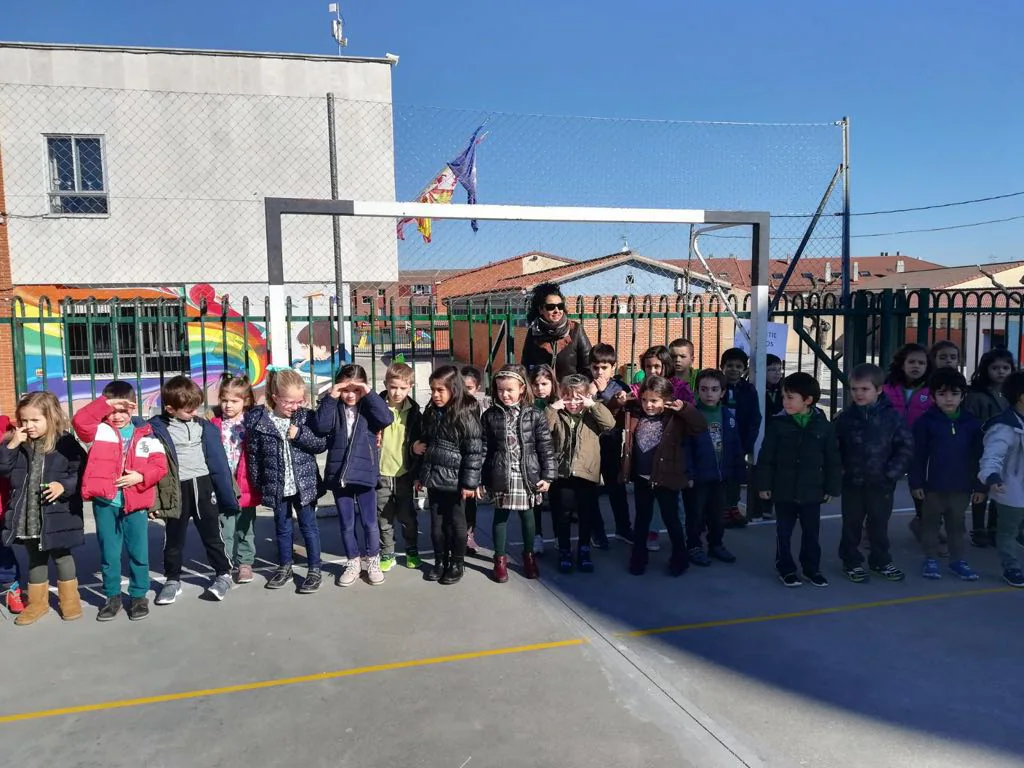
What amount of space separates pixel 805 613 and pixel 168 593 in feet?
11.5

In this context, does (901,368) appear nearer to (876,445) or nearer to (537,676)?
(876,445)

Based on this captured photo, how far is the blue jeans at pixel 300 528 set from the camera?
4484mm

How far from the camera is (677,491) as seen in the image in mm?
4688

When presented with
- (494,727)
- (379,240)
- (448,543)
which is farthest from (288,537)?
(379,240)

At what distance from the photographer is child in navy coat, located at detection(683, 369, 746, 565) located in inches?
189

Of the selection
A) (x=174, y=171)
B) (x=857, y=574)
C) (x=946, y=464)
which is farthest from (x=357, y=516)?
(x=174, y=171)

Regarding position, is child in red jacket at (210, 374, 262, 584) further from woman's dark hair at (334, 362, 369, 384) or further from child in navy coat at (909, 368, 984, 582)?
child in navy coat at (909, 368, 984, 582)

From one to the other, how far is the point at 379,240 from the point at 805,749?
34.5ft

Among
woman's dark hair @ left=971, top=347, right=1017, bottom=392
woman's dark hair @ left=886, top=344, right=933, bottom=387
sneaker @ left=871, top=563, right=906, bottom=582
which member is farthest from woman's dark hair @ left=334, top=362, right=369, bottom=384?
woman's dark hair @ left=971, top=347, right=1017, bottom=392

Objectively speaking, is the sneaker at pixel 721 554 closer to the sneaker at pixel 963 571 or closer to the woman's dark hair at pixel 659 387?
the woman's dark hair at pixel 659 387

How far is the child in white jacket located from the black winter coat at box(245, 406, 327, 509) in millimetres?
3966

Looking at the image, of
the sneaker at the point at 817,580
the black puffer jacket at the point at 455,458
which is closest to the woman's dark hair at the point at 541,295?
the black puffer jacket at the point at 455,458

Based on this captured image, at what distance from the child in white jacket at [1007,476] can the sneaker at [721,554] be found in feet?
5.04

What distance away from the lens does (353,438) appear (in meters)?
4.52
